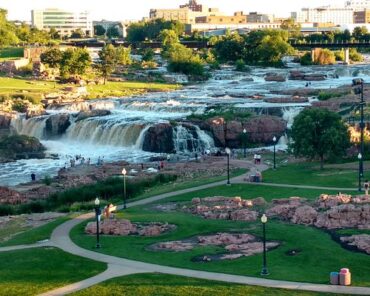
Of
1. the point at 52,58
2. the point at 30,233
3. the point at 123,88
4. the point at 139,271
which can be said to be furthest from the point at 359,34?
the point at 139,271

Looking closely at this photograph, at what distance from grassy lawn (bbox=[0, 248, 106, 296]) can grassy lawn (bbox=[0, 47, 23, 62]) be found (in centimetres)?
9351

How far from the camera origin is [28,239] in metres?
30.4

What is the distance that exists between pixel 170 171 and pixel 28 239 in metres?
22.6

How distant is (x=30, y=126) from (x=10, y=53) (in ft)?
183

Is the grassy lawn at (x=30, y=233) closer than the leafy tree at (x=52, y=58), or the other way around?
the grassy lawn at (x=30, y=233)

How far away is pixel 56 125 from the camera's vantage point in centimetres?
7269

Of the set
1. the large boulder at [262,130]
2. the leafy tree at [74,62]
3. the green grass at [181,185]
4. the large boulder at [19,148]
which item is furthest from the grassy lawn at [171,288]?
the leafy tree at [74,62]

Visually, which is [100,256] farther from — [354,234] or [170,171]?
[170,171]

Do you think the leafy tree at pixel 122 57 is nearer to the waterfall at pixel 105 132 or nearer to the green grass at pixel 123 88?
the green grass at pixel 123 88

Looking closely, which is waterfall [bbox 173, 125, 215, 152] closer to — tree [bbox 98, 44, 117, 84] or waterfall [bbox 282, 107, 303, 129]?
waterfall [bbox 282, 107, 303, 129]

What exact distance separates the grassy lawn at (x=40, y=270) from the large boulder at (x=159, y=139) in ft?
122

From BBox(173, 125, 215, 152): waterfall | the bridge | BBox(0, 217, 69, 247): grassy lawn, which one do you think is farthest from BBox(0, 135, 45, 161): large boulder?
the bridge

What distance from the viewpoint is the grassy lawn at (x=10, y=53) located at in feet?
398

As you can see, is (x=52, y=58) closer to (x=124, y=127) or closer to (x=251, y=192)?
(x=124, y=127)
